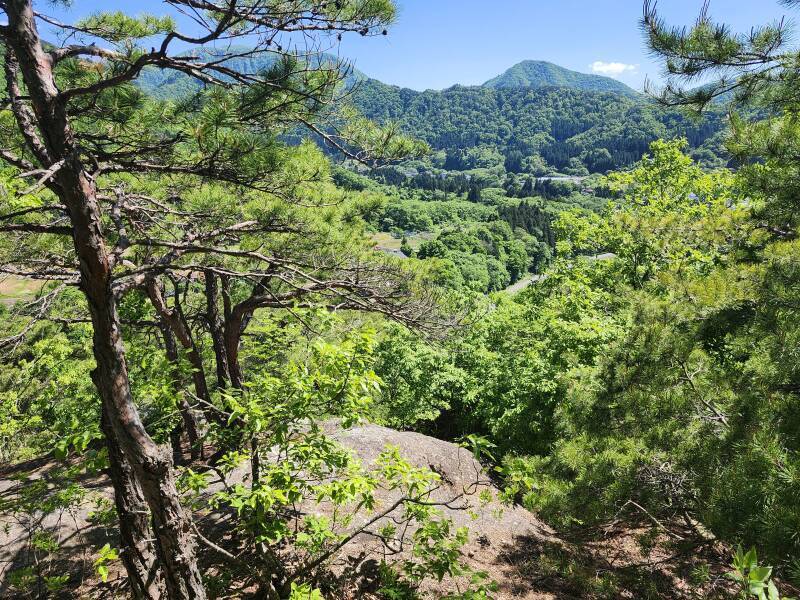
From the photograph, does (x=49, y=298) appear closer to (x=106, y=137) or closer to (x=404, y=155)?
(x=106, y=137)

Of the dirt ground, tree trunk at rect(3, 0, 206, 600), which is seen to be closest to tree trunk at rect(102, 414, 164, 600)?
tree trunk at rect(3, 0, 206, 600)

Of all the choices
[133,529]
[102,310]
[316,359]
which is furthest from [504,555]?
[102,310]

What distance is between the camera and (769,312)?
12.5 ft

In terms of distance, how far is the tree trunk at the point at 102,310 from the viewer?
2498 mm

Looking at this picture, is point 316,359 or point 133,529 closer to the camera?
point 133,529

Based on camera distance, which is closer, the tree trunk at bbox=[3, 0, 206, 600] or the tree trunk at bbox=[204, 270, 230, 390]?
the tree trunk at bbox=[3, 0, 206, 600]

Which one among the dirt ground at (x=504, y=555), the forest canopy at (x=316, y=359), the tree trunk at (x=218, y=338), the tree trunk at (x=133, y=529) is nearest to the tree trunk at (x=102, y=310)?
the forest canopy at (x=316, y=359)

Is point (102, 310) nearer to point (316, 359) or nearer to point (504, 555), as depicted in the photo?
point (316, 359)

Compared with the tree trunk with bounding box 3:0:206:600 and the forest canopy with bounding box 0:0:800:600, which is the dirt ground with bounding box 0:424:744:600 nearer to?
the forest canopy with bounding box 0:0:800:600

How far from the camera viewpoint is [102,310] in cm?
276

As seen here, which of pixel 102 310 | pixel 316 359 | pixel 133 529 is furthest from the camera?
pixel 316 359

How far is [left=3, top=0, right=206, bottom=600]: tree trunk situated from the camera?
2.50 meters

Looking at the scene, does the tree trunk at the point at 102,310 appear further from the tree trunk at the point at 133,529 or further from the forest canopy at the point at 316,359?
the tree trunk at the point at 133,529

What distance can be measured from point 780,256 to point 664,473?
7.28ft
